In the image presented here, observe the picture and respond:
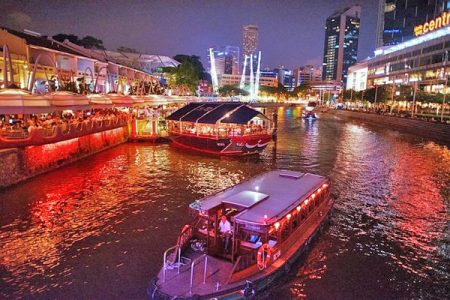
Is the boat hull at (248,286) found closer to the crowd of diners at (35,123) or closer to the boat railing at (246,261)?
the boat railing at (246,261)

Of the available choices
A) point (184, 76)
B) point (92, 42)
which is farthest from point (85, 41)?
point (184, 76)

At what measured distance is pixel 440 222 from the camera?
20.1 m

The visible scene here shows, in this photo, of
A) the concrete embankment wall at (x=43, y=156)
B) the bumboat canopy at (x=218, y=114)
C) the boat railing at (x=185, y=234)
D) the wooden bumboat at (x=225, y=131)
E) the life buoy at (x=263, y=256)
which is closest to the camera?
the life buoy at (x=263, y=256)

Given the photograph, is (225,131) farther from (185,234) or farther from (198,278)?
(198,278)

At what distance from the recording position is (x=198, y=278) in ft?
38.0

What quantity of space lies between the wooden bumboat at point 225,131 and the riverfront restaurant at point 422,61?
198ft

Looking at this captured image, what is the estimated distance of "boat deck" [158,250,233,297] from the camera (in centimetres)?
1102

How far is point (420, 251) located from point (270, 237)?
337 inches

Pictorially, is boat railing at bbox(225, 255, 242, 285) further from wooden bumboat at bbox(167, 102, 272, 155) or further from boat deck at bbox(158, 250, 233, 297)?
wooden bumboat at bbox(167, 102, 272, 155)

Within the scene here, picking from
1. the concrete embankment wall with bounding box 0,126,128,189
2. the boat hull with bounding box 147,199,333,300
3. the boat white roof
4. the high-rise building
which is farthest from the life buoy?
the high-rise building

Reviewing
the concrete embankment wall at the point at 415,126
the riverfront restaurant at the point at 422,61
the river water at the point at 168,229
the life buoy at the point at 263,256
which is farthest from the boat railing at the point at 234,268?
the riverfront restaurant at the point at 422,61

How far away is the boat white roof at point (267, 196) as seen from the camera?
12656mm

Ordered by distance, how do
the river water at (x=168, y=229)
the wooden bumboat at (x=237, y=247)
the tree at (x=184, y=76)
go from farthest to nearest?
the tree at (x=184, y=76) → the river water at (x=168, y=229) → the wooden bumboat at (x=237, y=247)

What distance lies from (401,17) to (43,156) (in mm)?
192256
